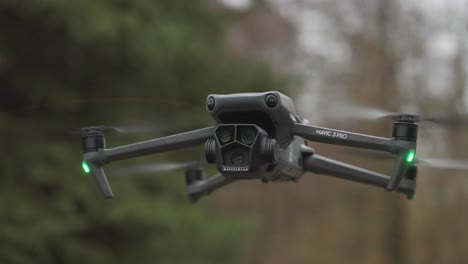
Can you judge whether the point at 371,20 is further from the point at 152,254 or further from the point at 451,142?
the point at 152,254

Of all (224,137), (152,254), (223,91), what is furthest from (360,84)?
(224,137)

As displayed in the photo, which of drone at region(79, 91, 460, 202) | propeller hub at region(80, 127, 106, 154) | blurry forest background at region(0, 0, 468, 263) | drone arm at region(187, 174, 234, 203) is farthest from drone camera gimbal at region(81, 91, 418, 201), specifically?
blurry forest background at region(0, 0, 468, 263)

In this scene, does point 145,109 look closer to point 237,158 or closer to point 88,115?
point 88,115

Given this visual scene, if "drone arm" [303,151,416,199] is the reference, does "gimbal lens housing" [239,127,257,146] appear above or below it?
above

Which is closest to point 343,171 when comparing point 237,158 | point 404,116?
point 404,116

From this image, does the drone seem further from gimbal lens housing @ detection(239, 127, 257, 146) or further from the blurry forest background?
the blurry forest background

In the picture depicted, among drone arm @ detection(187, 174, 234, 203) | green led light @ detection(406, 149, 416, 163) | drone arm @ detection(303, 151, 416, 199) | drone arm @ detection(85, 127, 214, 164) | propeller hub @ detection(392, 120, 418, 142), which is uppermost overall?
propeller hub @ detection(392, 120, 418, 142)

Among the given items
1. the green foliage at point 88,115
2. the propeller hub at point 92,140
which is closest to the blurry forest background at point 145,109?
the green foliage at point 88,115
